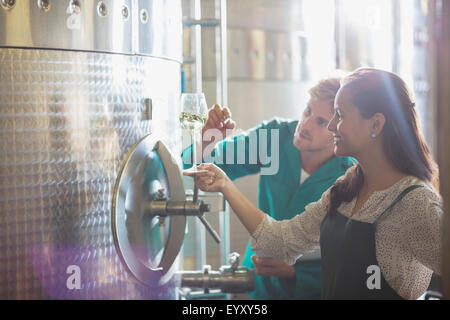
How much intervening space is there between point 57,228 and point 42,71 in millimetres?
401

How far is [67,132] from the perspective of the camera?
1369 mm

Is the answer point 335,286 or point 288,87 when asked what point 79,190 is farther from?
point 288,87

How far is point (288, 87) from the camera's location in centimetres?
216

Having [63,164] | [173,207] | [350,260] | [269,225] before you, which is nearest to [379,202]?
[350,260]

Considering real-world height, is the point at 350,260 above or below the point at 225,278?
above

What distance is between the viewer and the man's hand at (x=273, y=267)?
167cm

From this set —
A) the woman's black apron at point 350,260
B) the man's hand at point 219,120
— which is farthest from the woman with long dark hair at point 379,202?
the man's hand at point 219,120

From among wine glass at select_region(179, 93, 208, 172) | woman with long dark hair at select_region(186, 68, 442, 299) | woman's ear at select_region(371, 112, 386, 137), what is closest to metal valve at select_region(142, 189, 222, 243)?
wine glass at select_region(179, 93, 208, 172)

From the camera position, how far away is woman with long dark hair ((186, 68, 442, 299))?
1262 millimetres

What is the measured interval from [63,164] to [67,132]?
83 millimetres

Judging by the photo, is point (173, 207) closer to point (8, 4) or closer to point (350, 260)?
point (350, 260)

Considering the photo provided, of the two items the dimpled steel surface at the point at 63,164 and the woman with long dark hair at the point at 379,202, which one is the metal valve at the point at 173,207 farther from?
the woman with long dark hair at the point at 379,202
